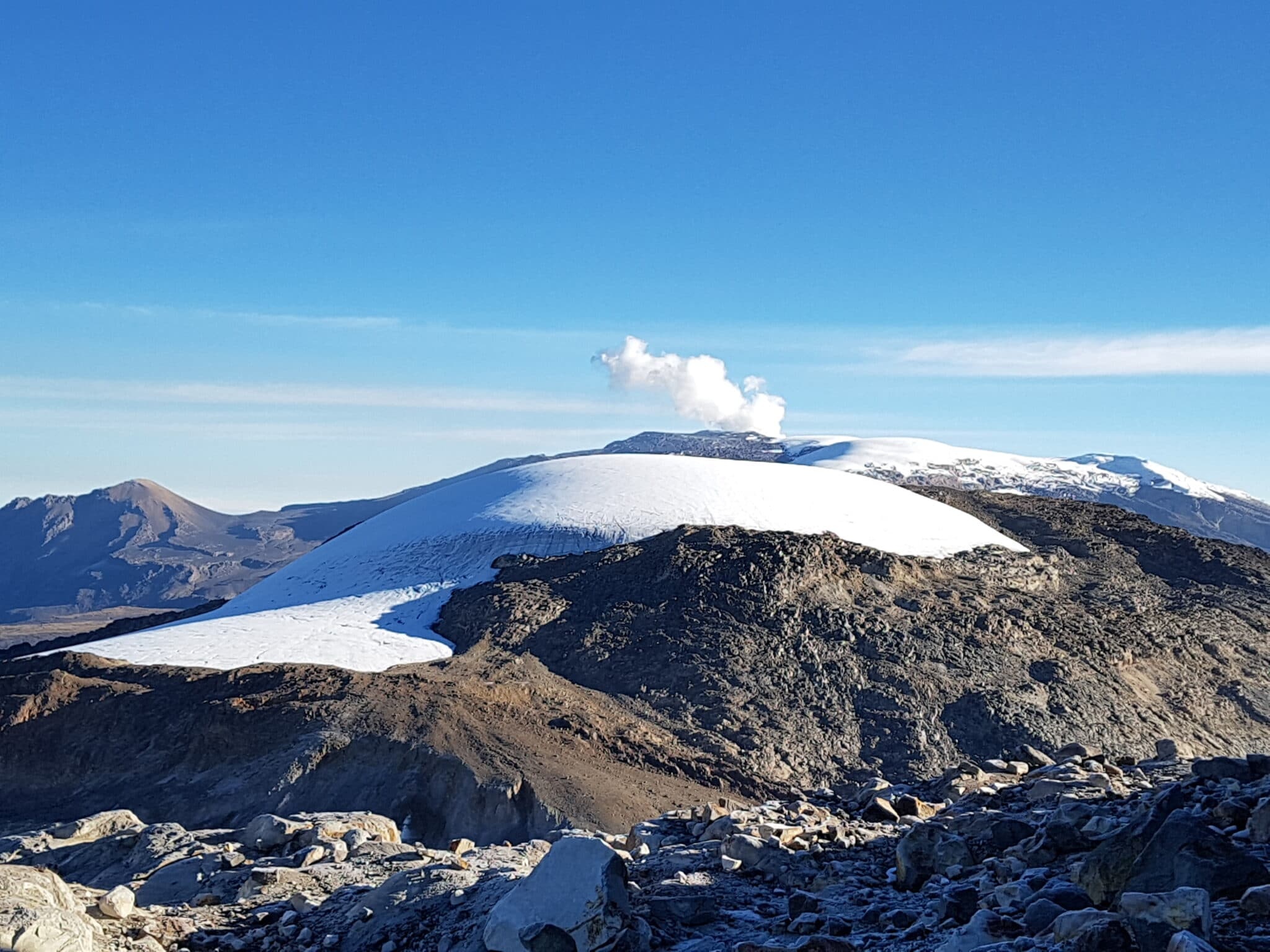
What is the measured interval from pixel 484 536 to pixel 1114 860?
94.9 feet

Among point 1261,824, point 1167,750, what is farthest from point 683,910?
point 1167,750

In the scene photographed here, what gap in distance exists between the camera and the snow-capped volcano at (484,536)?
95.0 feet

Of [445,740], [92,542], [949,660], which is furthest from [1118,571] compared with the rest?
[92,542]

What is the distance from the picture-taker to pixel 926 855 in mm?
10016

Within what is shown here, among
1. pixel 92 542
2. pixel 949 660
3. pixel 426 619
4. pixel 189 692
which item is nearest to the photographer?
pixel 189 692

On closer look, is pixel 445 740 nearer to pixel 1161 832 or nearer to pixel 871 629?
pixel 871 629

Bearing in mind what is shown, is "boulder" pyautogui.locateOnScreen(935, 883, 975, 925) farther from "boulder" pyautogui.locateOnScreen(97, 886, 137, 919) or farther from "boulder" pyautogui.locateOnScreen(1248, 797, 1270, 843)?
"boulder" pyautogui.locateOnScreen(97, 886, 137, 919)

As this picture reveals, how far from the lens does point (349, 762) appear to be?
21.7 m

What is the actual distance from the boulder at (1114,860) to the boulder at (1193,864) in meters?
0.07

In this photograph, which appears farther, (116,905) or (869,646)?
(869,646)

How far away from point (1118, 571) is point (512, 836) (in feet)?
78.9

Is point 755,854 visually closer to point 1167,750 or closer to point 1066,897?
point 1066,897

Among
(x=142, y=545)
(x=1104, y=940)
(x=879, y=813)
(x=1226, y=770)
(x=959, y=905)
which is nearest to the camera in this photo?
(x=1104, y=940)

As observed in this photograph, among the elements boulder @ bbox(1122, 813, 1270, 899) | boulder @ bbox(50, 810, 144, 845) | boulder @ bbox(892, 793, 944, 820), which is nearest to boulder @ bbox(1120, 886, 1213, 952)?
boulder @ bbox(1122, 813, 1270, 899)
